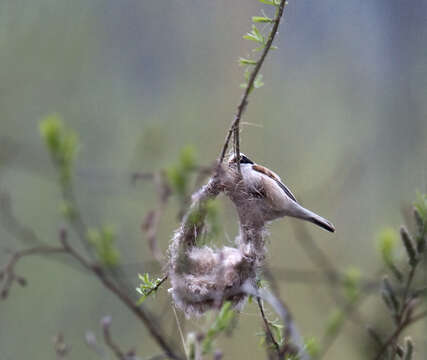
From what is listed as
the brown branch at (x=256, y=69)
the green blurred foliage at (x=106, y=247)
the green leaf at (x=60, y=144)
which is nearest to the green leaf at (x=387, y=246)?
the brown branch at (x=256, y=69)

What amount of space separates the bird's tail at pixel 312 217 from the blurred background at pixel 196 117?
283 centimetres

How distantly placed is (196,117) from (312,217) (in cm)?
484

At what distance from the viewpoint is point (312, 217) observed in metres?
1.99

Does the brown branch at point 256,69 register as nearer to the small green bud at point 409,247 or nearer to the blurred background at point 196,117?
the small green bud at point 409,247

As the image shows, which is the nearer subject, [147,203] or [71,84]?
[147,203]

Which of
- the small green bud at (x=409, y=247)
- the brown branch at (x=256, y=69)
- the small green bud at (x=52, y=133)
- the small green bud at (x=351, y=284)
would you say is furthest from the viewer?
the small green bud at (x=351, y=284)

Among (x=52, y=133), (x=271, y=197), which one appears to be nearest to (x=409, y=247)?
(x=271, y=197)

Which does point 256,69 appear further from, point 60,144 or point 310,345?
point 60,144

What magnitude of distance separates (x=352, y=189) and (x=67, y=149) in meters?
3.53

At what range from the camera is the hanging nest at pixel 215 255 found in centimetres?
186

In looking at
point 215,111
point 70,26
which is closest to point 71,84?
A: point 70,26

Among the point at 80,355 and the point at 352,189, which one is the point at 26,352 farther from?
the point at 352,189

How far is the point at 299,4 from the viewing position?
409 centimetres

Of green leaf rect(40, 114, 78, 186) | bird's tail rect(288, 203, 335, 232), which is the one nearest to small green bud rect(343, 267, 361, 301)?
bird's tail rect(288, 203, 335, 232)
